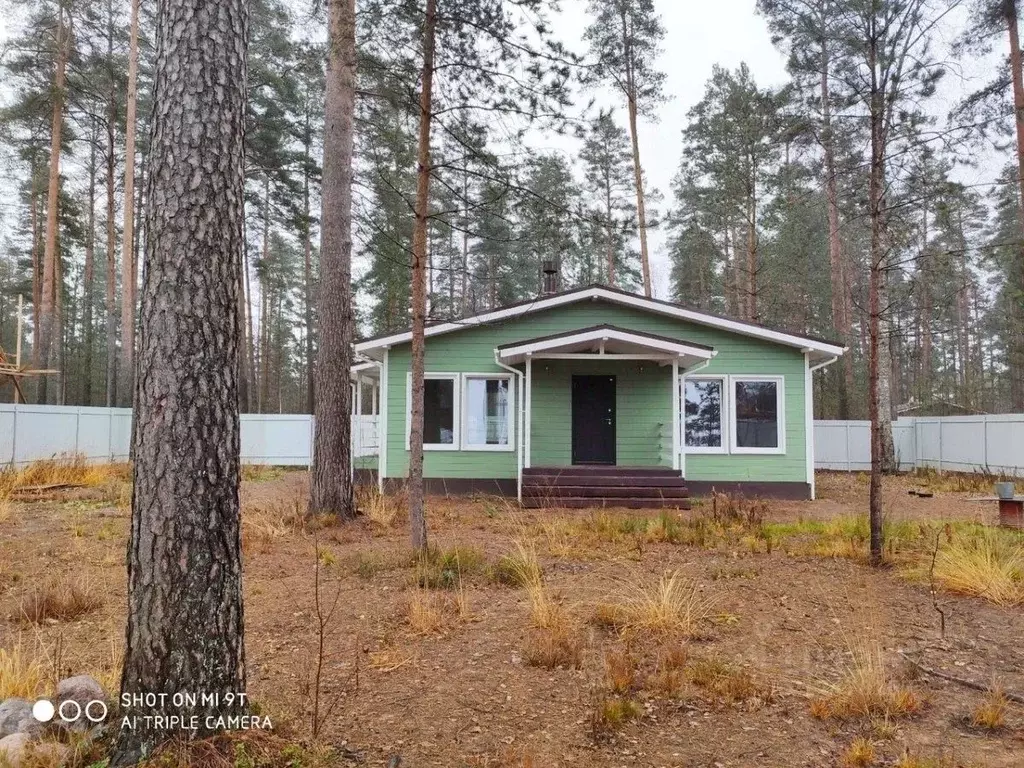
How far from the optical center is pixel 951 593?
507cm

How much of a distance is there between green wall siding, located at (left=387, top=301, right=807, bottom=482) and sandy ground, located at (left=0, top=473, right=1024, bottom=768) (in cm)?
541

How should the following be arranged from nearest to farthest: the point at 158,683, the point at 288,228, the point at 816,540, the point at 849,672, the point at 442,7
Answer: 1. the point at 158,683
2. the point at 849,672
3. the point at 442,7
4. the point at 816,540
5. the point at 288,228

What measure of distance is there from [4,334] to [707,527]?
35209 mm

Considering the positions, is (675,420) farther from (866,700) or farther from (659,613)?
(866,700)

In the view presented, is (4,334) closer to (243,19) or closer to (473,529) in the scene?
(473,529)

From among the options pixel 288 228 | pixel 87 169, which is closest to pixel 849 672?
pixel 288 228

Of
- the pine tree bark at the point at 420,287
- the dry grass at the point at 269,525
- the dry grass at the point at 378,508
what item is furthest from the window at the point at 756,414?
the dry grass at the point at 269,525

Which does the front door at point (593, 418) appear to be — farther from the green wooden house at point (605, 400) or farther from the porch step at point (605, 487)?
the porch step at point (605, 487)

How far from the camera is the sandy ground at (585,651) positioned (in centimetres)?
268

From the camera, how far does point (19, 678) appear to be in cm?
279

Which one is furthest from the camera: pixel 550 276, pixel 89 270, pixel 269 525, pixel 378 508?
pixel 89 270

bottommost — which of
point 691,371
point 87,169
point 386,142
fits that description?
point 691,371

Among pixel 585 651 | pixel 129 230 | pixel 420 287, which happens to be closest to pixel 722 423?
pixel 420 287

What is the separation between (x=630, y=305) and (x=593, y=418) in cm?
236
